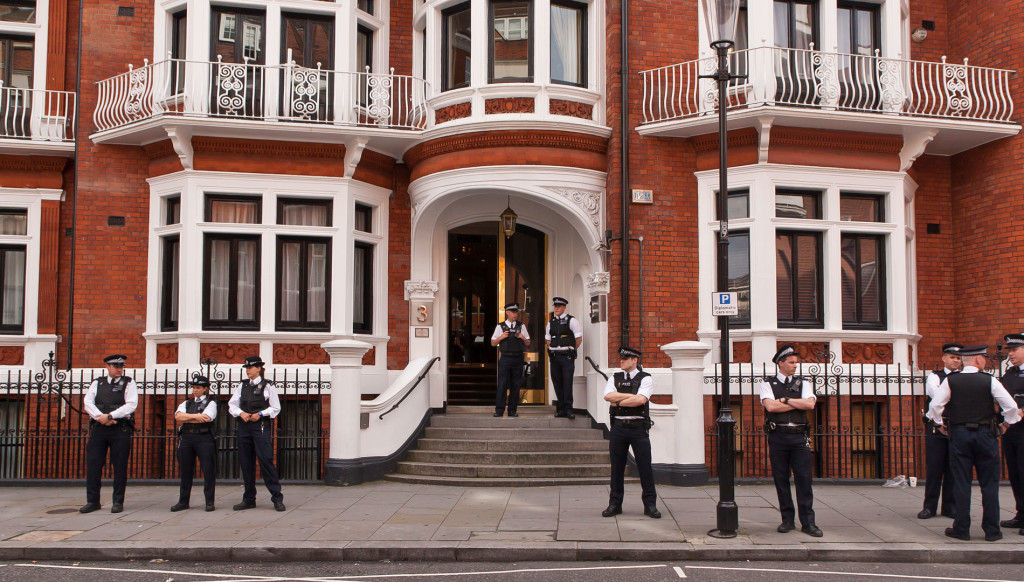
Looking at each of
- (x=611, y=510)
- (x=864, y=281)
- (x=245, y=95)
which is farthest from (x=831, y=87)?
(x=245, y=95)

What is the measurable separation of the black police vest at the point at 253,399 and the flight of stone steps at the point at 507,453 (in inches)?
105

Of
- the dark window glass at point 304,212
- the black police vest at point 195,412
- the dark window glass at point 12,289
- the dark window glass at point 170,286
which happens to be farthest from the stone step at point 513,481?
the dark window glass at point 12,289

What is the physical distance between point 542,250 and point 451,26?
410 cm

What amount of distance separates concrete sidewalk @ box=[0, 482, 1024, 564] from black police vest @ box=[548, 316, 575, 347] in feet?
8.59

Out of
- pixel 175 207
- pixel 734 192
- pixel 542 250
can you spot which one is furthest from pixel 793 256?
pixel 175 207

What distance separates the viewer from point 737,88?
13.1 m

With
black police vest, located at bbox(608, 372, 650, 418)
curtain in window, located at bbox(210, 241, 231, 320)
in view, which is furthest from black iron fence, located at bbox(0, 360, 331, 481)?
black police vest, located at bbox(608, 372, 650, 418)

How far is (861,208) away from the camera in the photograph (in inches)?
538

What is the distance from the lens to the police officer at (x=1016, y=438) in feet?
28.8

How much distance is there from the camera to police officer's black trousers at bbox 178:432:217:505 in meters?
10.1

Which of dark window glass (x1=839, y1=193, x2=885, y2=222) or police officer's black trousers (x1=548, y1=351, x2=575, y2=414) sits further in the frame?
dark window glass (x1=839, y1=193, x2=885, y2=222)

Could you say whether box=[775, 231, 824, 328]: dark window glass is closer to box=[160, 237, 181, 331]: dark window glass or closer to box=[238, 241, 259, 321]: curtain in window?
box=[238, 241, 259, 321]: curtain in window

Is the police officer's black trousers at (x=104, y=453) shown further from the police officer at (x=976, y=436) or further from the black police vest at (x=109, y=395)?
the police officer at (x=976, y=436)

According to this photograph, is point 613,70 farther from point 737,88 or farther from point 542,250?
point 542,250
